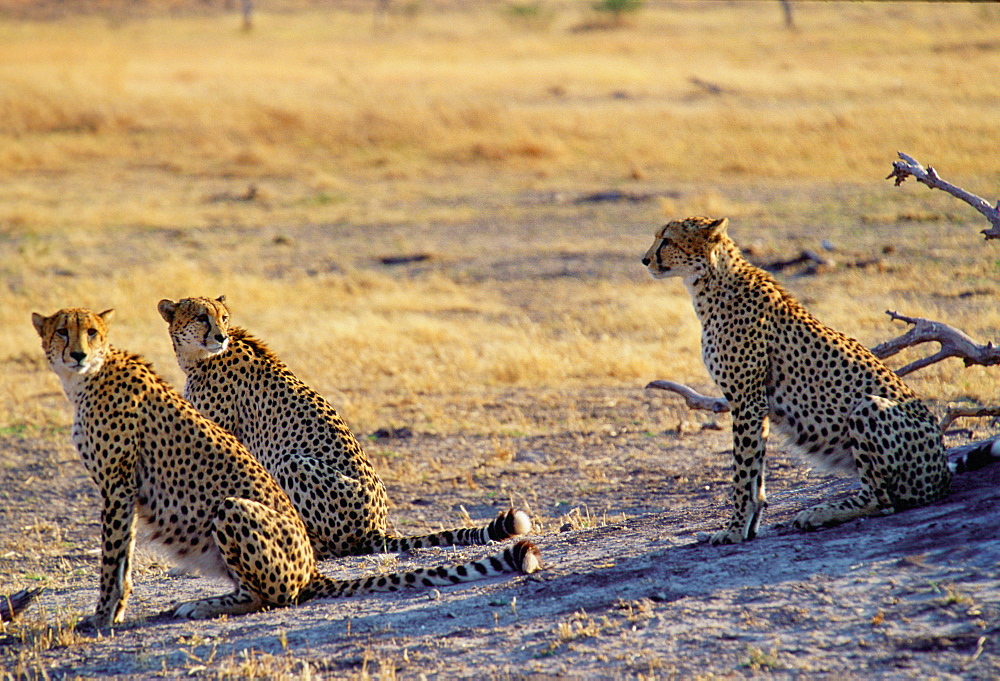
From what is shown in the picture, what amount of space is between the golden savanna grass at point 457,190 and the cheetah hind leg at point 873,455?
11.8 ft

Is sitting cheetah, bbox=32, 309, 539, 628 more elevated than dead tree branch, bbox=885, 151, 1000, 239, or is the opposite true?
dead tree branch, bbox=885, 151, 1000, 239

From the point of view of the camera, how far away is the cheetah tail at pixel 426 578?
478 centimetres

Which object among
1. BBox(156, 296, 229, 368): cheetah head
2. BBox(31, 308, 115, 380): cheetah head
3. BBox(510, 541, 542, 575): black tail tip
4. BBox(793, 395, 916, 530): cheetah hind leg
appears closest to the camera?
BBox(31, 308, 115, 380): cheetah head

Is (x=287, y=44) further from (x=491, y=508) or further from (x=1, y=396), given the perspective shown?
(x=491, y=508)

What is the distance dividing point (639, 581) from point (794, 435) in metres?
1.08

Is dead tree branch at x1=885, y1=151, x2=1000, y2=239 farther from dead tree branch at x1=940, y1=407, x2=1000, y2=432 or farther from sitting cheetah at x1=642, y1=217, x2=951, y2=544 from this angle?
sitting cheetah at x1=642, y1=217, x2=951, y2=544

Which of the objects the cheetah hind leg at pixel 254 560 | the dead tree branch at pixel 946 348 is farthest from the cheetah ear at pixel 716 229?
the cheetah hind leg at pixel 254 560

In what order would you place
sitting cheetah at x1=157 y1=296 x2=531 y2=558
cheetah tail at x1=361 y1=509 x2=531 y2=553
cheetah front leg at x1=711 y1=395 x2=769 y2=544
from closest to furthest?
cheetah front leg at x1=711 y1=395 x2=769 y2=544 < cheetah tail at x1=361 y1=509 x2=531 y2=553 < sitting cheetah at x1=157 y1=296 x2=531 y2=558

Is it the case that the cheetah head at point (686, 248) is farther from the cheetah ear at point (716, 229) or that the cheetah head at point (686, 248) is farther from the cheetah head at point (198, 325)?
the cheetah head at point (198, 325)

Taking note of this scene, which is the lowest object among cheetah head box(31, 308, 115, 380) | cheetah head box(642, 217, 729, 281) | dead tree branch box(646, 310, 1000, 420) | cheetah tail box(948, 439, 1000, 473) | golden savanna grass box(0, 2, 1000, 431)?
golden savanna grass box(0, 2, 1000, 431)

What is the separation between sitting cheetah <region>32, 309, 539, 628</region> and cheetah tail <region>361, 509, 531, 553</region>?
37 centimetres

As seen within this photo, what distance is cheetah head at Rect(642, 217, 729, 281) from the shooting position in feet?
17.3

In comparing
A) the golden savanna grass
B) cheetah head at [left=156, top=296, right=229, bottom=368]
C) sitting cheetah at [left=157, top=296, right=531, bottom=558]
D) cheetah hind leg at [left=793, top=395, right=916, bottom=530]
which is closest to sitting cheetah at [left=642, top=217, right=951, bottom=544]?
cheetah hind leg at [left=793, top=395, right=916, bottom=530]

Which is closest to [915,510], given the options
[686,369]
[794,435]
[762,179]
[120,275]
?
[794,435]
